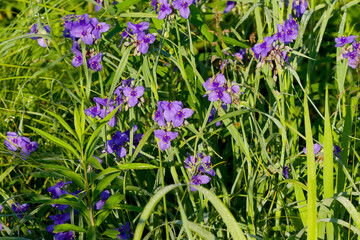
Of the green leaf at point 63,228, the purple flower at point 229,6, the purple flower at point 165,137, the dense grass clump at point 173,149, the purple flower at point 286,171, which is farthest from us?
the purple flower at point 229,6

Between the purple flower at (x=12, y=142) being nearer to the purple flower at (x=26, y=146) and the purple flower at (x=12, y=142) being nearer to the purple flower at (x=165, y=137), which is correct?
the purple flower at (x=26, y=146)

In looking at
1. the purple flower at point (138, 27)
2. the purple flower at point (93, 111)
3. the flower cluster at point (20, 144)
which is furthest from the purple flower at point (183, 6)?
the flower cluster at point (20, 144)

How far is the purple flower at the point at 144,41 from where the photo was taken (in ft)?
5.04

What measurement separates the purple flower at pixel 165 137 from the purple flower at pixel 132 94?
6.1 inches

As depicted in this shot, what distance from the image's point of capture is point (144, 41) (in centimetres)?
155

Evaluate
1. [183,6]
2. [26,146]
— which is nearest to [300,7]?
[183,6]

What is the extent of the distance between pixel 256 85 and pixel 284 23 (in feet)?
1.04

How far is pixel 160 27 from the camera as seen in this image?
183 cm

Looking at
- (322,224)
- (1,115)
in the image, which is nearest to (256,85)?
(322,224)

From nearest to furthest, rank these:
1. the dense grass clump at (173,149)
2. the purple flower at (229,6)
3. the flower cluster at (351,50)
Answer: the dense grass clump at (173,149)
the flower cluster at (351,50)
the purple flower at (229,6)

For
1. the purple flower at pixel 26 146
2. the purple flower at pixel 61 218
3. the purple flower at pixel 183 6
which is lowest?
the purple flower at pixel 61 218

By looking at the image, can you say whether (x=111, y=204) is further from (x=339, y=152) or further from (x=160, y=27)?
(x=339, y=152)

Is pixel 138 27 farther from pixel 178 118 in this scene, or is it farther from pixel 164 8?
pixel 178 118

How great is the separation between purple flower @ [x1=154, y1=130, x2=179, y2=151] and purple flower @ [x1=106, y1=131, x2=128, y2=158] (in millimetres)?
181
